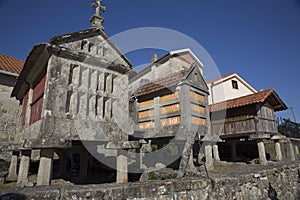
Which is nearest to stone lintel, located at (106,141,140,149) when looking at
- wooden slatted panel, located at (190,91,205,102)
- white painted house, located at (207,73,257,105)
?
wooden slatted panel, located at (190,91,205,102)

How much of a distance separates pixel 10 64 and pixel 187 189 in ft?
43.1

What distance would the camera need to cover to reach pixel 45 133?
145 inches

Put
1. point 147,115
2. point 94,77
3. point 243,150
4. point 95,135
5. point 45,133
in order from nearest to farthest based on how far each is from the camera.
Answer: point 45,133 < point 95,135 < point 94,77 < point 147,115 < point 243,150

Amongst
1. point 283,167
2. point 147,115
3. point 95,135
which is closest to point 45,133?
point 95,135

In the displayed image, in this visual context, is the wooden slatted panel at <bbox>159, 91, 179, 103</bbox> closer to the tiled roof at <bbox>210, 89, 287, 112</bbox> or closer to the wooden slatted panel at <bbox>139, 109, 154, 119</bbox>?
the wooden slatted panel at <bbox>139, 109, 154, 119</bbox>

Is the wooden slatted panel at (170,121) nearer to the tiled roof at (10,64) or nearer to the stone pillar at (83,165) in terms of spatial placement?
the stone pillar at (83,165)

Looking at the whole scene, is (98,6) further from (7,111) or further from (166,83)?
(7,111)

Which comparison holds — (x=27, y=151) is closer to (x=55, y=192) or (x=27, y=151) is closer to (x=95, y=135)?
(x=95, y=135)

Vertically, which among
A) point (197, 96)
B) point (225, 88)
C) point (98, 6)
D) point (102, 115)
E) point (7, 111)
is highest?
point (225, 88)

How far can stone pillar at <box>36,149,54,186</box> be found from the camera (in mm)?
3555

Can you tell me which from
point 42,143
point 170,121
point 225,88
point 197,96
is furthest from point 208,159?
point 225,88

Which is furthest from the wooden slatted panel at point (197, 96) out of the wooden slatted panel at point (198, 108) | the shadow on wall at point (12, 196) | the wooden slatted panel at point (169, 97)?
the shadow on wall at point (12, 196)

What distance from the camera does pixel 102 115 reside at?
4609 mm

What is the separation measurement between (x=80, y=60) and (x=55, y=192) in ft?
10.3
